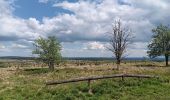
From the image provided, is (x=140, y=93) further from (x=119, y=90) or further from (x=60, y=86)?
(x=60, y=86)

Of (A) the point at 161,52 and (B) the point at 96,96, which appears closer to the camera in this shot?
(B) the point at 96,96

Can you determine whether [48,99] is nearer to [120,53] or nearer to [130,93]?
[130,93]

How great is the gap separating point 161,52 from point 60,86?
6260 centimetres

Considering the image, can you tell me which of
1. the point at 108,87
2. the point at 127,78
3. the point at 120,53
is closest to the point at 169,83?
the point at 127,78

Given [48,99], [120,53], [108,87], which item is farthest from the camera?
[120,53]

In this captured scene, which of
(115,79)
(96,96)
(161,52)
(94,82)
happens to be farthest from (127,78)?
(161,52)

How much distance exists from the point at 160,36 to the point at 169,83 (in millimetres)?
61169

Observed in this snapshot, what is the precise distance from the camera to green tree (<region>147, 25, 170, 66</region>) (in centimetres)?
8288

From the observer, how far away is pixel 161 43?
8356 centimetres

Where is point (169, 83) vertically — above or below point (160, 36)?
below

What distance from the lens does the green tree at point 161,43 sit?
82.9 metres

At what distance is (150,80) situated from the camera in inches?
963

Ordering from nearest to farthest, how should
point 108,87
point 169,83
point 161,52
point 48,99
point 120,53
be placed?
point 48,99
point 108,87
point 169,83
point 120,53
point 161,52

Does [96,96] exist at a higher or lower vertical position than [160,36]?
lower
